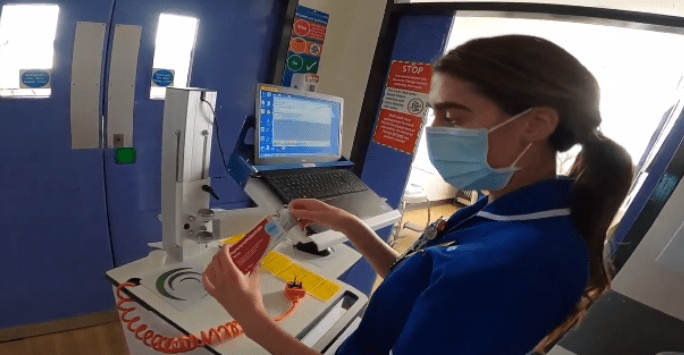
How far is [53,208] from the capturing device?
5.94ft

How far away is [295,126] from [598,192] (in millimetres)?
935

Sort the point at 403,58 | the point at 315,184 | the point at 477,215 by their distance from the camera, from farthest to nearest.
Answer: the point at 403,58, the point at 315,184, the point at 477,215

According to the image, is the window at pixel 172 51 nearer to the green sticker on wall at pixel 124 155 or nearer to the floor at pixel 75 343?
the green sticker on wall at pixel 124 155

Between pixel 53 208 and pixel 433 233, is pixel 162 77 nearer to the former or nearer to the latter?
pixel 53 208

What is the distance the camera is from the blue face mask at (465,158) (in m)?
0.81

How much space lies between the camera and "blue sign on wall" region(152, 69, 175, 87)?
1886 millimetres

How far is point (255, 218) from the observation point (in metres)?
1.12

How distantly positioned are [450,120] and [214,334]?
0.70m

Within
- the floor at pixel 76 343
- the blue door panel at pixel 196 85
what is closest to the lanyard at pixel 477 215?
the blue door panel at pixel 196 85

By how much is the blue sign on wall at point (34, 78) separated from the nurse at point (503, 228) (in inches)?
54.2

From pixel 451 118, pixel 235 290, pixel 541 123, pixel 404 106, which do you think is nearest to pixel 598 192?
pixel 541 123

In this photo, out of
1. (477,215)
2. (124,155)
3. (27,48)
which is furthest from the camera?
(124,155)

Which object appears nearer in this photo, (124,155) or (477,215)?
(477,215)

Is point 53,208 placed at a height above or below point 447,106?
below
